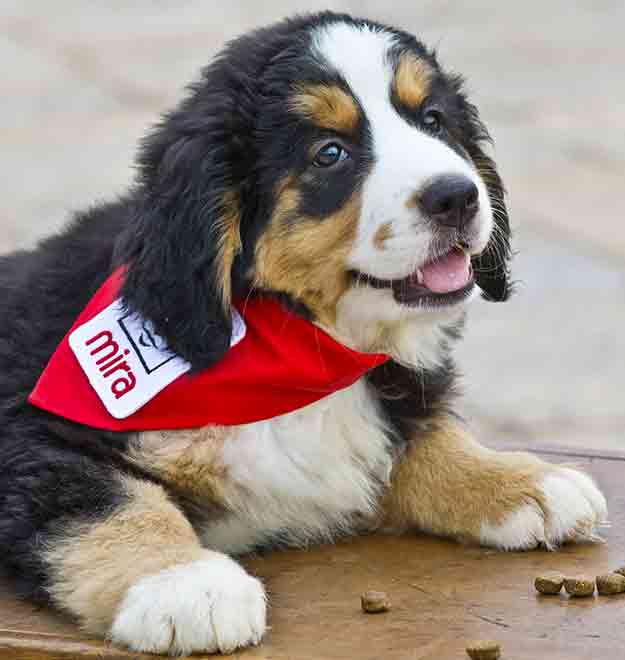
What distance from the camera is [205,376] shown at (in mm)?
4730

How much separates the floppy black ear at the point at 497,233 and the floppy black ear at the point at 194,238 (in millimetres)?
954

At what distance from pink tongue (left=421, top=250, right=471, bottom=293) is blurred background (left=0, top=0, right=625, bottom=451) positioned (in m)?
1.82

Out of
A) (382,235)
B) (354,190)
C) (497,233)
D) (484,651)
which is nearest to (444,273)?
(382,235)

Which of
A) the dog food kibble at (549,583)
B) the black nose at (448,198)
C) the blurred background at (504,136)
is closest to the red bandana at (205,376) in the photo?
the black nose at (448,198)

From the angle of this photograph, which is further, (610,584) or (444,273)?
(444,273)

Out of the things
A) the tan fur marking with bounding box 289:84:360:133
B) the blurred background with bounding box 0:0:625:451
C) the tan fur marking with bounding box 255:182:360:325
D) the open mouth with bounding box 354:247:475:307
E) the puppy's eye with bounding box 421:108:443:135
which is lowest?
the blurred background with bounding box 0:0:625:451

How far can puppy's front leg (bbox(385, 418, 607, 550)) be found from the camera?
193 inches

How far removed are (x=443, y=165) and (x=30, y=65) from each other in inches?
480

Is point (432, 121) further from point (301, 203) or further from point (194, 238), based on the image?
point (194, 238)

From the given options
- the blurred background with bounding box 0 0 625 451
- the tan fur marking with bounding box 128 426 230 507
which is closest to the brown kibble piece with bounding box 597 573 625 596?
the tan fur marking with bounding box 128 426 230 507

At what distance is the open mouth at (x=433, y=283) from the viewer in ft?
15.3

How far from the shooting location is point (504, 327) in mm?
10898

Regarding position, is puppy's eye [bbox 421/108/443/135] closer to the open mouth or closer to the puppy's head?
the puppy's head

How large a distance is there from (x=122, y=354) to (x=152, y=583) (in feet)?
2.80
